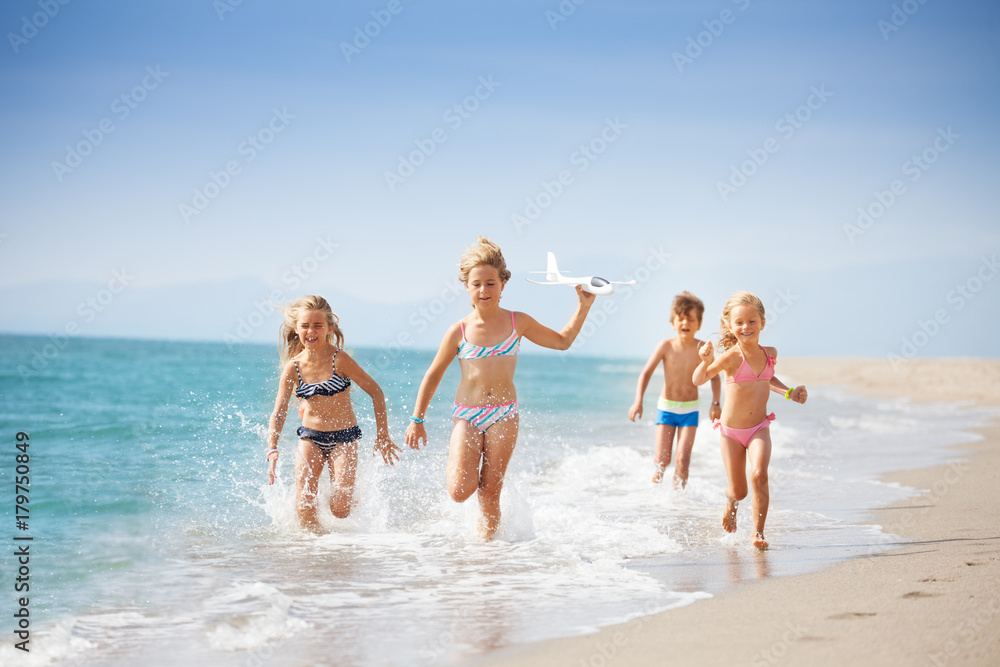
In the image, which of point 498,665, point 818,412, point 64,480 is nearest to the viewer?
point 498,665

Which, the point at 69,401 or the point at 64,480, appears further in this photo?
the point at 69,401

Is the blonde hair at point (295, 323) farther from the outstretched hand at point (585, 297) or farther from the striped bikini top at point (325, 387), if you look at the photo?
the outstretched hand at point (585, 297)

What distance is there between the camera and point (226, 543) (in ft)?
18.4

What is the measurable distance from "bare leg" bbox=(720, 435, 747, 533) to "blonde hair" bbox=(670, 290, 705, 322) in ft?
7.94

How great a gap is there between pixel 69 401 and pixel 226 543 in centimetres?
1466

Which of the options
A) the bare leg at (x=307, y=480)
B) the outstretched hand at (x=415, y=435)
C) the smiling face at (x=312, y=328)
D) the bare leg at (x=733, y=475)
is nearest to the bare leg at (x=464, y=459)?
the outstretched hand at (x=415, y=435)

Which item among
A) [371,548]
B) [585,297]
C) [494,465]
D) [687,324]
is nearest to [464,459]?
[494,465]

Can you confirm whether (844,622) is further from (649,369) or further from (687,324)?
(687,324)

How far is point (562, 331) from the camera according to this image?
17.4 feet

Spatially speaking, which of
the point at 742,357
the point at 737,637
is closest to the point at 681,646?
the point at 737,637

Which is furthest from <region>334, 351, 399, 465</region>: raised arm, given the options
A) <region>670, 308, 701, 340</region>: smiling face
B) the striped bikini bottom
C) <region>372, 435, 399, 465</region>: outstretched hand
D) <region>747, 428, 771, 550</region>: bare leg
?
<region>670, 308, 701, 340</region>: smiling face

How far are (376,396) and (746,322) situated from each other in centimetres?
273

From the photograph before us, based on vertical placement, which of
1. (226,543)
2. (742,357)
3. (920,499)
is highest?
(742,357)

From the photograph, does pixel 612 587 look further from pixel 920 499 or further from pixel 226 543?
pixel 920 499
